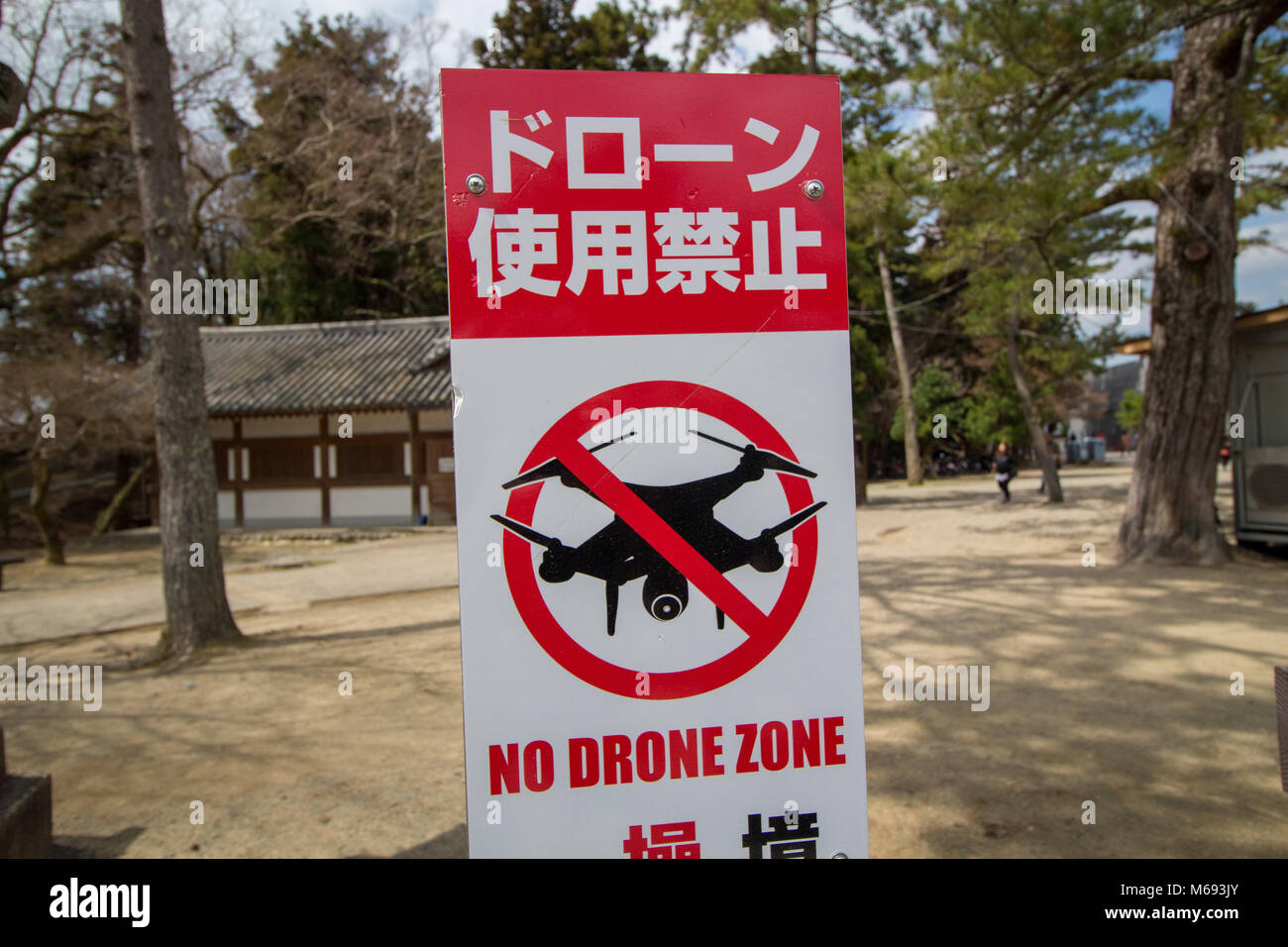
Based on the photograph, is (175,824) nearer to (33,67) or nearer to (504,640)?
(504,640)

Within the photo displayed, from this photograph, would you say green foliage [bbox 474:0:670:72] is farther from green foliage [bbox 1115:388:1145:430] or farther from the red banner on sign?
green foliage [bbox 1115:388:1145:430]

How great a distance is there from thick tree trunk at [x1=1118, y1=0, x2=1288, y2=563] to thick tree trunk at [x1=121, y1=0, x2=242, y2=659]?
8.90 m

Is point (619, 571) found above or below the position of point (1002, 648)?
above

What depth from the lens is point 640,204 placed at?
138 centimetres

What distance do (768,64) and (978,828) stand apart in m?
14.2

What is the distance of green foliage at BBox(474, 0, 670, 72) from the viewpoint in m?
19.7

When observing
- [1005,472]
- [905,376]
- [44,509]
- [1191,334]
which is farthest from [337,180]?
[905,376]

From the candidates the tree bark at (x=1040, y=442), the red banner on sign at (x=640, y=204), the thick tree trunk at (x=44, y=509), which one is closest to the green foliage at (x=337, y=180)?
the thick tree trunk at (x=44, y=509)

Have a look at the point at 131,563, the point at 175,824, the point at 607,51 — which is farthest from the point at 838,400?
the point at 607,51

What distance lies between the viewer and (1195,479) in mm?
8781

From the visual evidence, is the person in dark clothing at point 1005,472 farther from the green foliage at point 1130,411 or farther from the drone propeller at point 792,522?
the green foliage at point 1130,411

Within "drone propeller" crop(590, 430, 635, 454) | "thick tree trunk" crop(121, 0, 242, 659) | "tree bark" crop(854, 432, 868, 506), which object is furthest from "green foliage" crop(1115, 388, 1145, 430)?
"drone propeller" crop(590, 430, 635, 454)

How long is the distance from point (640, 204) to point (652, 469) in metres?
0.43

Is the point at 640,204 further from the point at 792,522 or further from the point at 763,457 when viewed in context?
the point at 792,522
